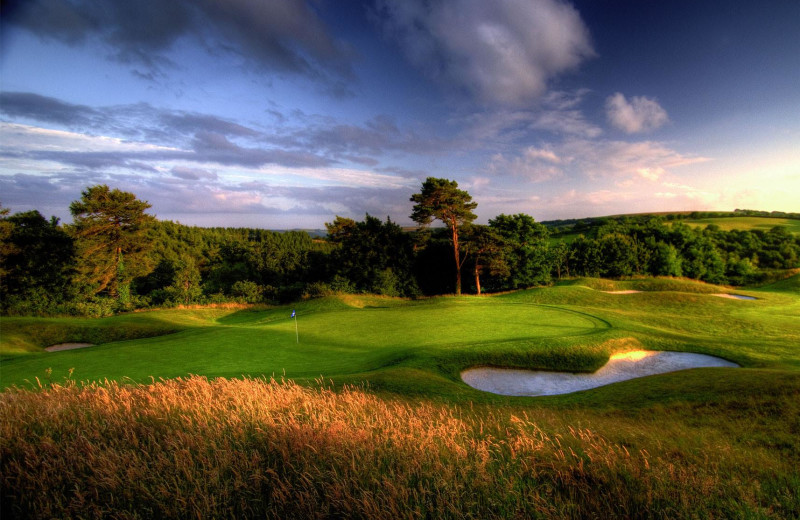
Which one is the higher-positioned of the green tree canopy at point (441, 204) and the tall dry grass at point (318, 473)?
the green tree canopy at point (441, 204)

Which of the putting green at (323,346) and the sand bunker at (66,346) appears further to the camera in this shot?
the sand bunker at (66,346)

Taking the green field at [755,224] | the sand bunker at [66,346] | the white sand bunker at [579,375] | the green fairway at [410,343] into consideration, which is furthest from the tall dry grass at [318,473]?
the green field at [755,224]

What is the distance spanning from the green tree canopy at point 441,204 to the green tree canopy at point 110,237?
27.9 metres

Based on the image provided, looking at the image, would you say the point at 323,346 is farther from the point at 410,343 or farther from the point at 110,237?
the point at 110,237

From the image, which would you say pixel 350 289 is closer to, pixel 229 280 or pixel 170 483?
pixel 229 280

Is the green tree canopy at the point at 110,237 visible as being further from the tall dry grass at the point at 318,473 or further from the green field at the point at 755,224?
the green field at the point at 755,224

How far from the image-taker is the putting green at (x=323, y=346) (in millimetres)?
9352

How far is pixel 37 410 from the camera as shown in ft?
13.9

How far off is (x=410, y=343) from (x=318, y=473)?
10323 mm

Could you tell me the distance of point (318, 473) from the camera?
2.99 metres

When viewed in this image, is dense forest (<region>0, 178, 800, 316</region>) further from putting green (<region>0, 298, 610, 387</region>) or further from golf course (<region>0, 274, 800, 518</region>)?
golf course (<region>0, 274, 800, 518</region>)

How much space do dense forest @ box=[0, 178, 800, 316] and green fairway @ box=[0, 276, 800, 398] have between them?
15824 mm

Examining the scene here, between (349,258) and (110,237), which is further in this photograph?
(349,258)

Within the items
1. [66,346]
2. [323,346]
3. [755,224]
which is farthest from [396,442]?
[755,224]
